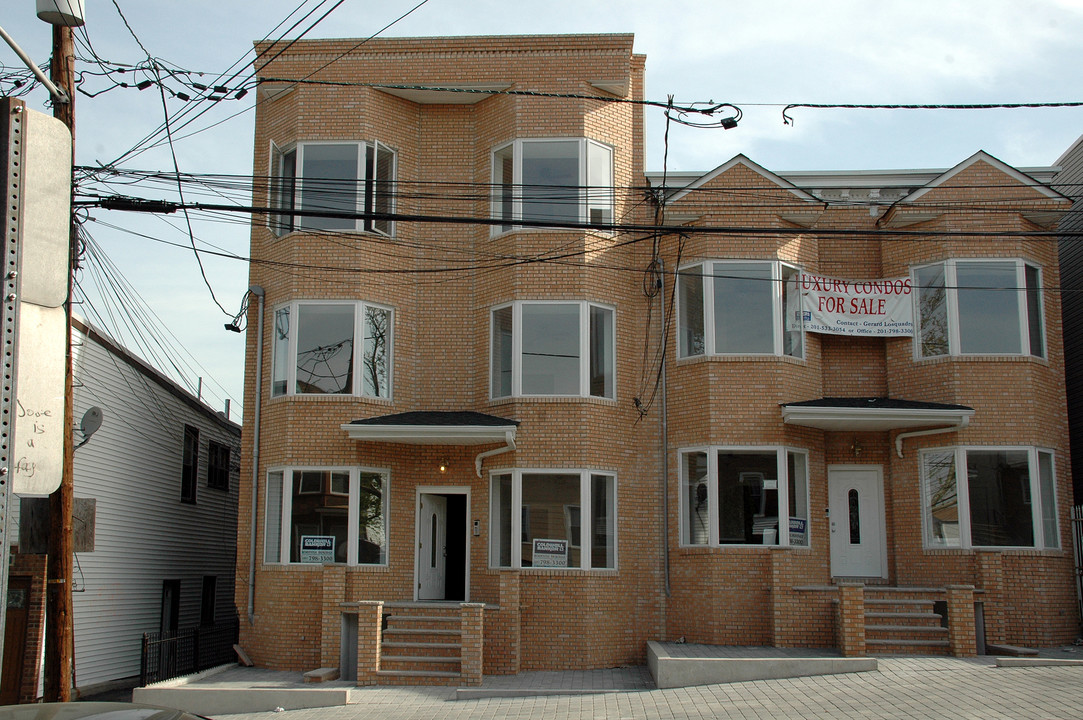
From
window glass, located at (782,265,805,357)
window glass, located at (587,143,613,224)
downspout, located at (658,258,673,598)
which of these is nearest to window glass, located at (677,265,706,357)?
downspout, located at (658,258,673,598)

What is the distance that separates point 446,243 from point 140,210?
6.35 meters

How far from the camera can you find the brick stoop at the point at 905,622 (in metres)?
14.3

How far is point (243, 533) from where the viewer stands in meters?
17.0

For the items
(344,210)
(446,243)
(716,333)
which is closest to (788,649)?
(716,333)

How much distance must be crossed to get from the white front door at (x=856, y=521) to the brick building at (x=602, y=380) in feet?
0.15

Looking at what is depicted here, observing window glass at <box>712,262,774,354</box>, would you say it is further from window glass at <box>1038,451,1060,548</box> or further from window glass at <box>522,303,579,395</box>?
window glass at <box>1038,451,1060,548</box>

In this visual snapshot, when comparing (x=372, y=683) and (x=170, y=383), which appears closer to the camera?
(x=372, y=683)

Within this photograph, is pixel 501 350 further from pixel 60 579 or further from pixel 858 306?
pixel 60 579

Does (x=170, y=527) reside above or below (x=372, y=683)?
above

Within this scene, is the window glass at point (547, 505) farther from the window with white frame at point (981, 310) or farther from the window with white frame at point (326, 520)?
the window with white frame at point (981, 310)

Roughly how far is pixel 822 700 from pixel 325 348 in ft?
31.8

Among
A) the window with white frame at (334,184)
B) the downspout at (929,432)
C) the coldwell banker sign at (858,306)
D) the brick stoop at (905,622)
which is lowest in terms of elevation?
the brick stoop at (905,622)

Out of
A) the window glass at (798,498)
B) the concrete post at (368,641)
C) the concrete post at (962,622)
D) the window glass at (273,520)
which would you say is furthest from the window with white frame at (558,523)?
the concrete post at (962,622)

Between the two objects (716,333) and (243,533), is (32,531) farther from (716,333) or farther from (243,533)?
(716,333)
